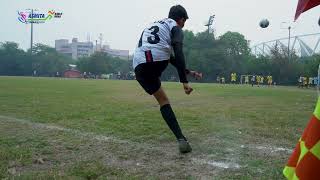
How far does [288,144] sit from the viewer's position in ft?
17.8

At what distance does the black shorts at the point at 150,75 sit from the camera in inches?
202

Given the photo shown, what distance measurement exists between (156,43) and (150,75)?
42 centimetres

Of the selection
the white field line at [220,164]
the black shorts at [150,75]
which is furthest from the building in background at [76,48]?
the white field line at [220,164]

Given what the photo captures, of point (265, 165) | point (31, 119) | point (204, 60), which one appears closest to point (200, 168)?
point (265, 165)

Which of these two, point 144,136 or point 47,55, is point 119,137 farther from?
point 47,55

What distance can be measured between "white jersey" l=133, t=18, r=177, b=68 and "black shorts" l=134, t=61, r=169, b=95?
80mm

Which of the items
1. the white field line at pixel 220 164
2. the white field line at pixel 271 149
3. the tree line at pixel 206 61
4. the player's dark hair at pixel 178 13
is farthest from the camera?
the tree line at pixel 206 61

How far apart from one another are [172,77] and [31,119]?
265ft

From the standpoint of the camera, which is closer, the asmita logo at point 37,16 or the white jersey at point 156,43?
the white jersey at point 156,43

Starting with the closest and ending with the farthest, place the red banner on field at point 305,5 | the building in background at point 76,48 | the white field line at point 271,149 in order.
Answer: the red banner on field at point 305,5 → the white field line at point 271,149 → the building in background at point 76,48

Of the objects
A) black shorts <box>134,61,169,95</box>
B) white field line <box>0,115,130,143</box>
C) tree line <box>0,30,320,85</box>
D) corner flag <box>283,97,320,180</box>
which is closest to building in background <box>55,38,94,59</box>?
tree line <box>0,30,320,85</box>

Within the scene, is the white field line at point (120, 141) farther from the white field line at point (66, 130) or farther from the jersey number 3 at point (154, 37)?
the jersey number 3 at point (154, 37)

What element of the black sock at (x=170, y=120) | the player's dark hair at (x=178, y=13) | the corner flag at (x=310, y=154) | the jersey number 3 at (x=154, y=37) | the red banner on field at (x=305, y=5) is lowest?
the black sock at (x=170, y=120)

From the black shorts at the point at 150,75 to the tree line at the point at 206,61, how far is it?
68808 mm
